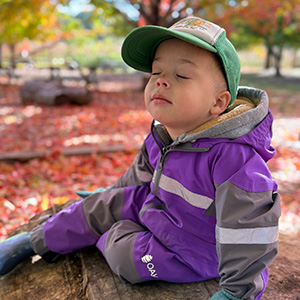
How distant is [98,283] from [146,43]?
1.22 meters

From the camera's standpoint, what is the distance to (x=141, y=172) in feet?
7.16

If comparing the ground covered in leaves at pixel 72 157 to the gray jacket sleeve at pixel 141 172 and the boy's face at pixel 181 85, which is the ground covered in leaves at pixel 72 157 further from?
the boy's face at pixel 181 85

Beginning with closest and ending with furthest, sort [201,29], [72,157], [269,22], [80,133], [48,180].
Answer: [201,29]
[48,180]
[72,157]
[80,133]
[269,22]

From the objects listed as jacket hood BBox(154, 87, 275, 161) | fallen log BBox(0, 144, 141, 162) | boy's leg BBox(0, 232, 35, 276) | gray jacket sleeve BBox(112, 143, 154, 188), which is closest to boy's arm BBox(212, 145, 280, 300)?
jacket hood BBox(154, 87, 275, 161)

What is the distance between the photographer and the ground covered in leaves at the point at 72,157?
3.69m

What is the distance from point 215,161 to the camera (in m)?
1.53

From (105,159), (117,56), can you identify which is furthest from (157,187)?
(117,56)

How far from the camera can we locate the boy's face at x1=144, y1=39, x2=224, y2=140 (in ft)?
5.02

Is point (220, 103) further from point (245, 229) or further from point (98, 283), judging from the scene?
point (98, 283)

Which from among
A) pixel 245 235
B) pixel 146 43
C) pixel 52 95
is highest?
pixel 146 43

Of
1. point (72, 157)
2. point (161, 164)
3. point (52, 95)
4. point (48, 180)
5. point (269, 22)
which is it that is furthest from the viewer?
point (269, 22)

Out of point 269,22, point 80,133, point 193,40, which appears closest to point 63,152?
point 80,133

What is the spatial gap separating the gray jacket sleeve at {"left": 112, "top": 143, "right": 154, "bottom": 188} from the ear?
0.63 meters

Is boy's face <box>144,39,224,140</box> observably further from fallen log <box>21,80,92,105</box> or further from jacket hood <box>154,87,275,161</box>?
fallen log <box>21,80,92,105</box>
